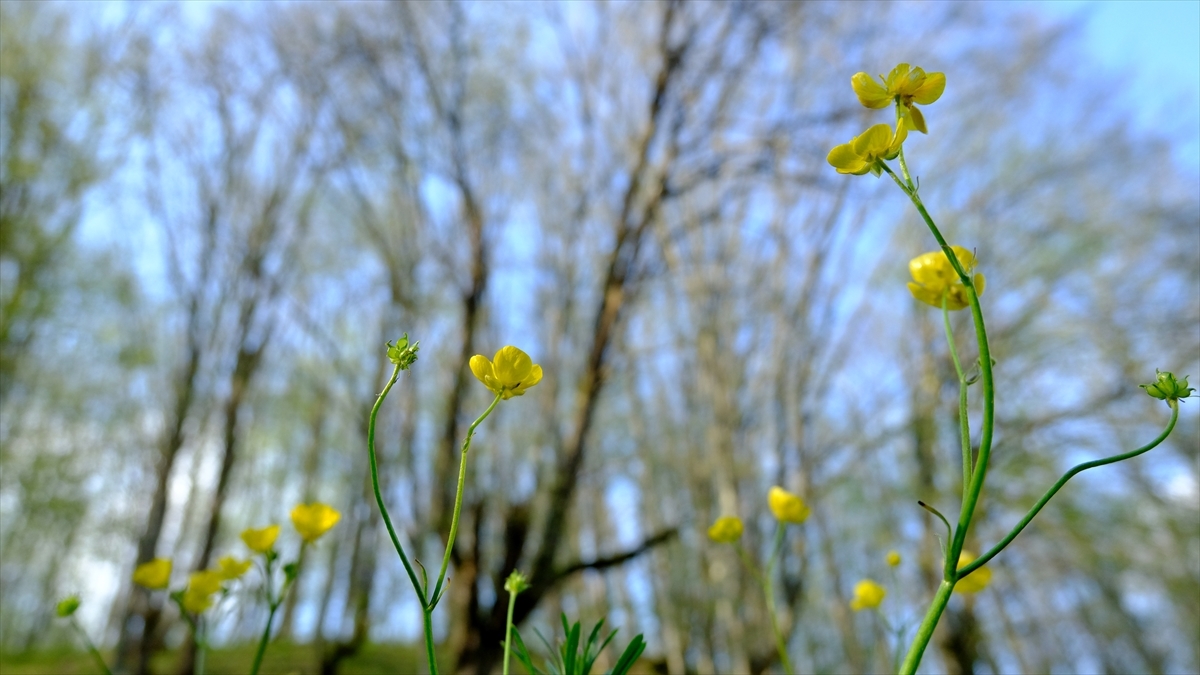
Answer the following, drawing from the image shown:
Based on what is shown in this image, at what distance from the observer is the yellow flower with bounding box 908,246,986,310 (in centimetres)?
56

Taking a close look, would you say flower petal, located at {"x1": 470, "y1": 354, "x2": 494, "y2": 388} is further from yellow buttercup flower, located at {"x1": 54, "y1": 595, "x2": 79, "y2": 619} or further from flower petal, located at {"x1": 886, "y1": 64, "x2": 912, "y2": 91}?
yellow buttercup flower, located at {"x1": 54, "y1": 595, "x2": 79, "y2": 619}

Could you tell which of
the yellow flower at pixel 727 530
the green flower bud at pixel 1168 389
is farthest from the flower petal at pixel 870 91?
the yellow flower at pixel 727 530

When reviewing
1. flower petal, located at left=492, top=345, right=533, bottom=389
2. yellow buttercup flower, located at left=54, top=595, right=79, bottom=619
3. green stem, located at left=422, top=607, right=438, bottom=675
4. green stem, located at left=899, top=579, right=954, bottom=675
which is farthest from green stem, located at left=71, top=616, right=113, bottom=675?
green stem, located at left=899, top=579, right=954, bottom=675

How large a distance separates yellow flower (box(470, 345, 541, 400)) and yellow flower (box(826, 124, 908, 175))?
10.1 inches

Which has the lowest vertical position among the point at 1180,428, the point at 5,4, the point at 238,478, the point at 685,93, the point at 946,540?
the point at 946,540

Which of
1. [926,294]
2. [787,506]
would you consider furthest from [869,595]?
[926,294]

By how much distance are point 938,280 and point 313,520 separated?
2.15ft

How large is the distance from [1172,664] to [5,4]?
532 inches

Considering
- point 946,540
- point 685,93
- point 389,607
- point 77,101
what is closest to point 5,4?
point 77,101

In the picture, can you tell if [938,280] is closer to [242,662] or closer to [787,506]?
[787,506]

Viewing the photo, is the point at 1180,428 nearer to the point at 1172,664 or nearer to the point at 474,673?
the point at 474,673

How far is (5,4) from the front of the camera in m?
4.76

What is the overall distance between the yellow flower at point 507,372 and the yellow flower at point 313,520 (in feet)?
1.06

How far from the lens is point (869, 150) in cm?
50
